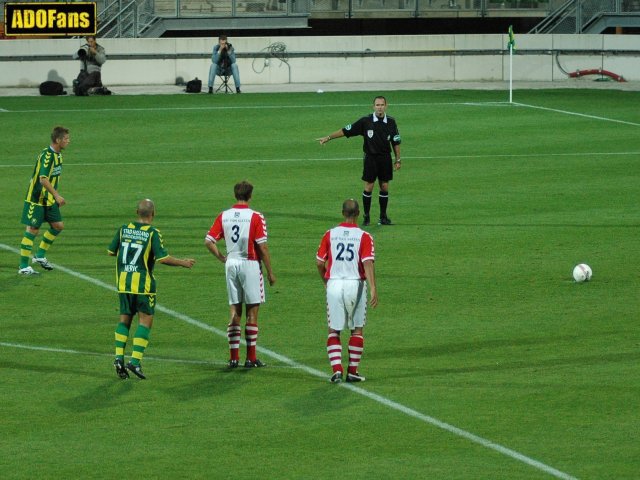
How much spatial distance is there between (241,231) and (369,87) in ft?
116

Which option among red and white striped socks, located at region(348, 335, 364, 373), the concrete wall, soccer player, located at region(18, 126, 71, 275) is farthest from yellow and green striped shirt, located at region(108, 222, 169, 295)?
the concrete wall

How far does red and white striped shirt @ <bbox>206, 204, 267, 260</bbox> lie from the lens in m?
13.5

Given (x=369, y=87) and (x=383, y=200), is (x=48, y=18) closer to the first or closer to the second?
(x=369, y=87)

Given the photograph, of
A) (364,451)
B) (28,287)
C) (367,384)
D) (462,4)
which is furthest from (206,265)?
(462,4)

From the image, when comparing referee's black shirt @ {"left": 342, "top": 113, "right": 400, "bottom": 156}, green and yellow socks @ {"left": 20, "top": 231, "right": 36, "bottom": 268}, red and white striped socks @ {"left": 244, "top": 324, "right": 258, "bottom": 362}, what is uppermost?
referee's black shirt @ {"left": 342, "top": 113, "right": 400, "bottom": 156}

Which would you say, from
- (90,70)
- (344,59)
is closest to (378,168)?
(90,70)

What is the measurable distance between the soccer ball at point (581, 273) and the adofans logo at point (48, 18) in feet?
89.7

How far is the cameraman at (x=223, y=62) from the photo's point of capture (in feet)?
149

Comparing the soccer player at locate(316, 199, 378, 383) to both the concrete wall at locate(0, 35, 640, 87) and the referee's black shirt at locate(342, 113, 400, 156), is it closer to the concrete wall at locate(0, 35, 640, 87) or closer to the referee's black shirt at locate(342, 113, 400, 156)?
the referee's black shirt at locate(342, 113, 400, 156)

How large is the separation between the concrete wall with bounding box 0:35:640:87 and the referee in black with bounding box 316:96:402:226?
88.5 feet

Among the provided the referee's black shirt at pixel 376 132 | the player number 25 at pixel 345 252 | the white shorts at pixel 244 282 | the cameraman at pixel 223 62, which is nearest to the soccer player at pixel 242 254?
the white shorts at pixel 244 282

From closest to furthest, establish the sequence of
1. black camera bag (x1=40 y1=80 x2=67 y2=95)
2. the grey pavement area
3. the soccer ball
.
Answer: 1. the soccer ball
2. black camera bag (x1=40 y1=80 x2=67 y2=95)
3. the grey pavement area

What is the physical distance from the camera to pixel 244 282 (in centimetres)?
1366

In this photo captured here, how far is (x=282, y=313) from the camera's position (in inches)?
653
